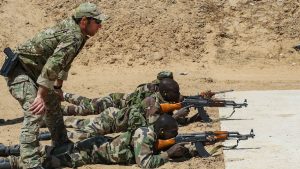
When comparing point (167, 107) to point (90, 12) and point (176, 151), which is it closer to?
point (176, 151)

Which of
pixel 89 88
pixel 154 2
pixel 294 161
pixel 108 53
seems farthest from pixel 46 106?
pixel 154 2

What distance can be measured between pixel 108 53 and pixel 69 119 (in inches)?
279

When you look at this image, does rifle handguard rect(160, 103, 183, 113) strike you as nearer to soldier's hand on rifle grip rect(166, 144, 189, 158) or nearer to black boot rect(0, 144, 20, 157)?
soldier's hand on rifle grip rect(166, 144, 189, 158)

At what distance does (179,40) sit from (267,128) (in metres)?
7.86

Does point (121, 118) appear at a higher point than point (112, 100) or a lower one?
lower

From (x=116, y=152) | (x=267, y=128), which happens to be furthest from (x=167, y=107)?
(x=267, y=128)

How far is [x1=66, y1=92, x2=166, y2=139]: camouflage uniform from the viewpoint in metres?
7.21

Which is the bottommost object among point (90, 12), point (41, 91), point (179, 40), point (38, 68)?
point (41, 91)

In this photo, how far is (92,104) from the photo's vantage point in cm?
930

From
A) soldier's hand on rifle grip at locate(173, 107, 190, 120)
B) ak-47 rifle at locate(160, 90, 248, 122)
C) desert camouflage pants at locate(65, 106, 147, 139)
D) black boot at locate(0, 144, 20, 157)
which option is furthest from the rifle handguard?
black boot at locate(0, 144, 20, 157)

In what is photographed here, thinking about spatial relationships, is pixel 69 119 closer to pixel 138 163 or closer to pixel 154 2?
pixel 138 163

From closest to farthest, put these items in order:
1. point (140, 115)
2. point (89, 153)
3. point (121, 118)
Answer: point (89, 153)
point (140, 115)
point (121, 118)

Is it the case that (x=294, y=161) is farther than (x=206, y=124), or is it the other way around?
(x=206, y=124)

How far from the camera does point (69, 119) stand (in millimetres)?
8508
